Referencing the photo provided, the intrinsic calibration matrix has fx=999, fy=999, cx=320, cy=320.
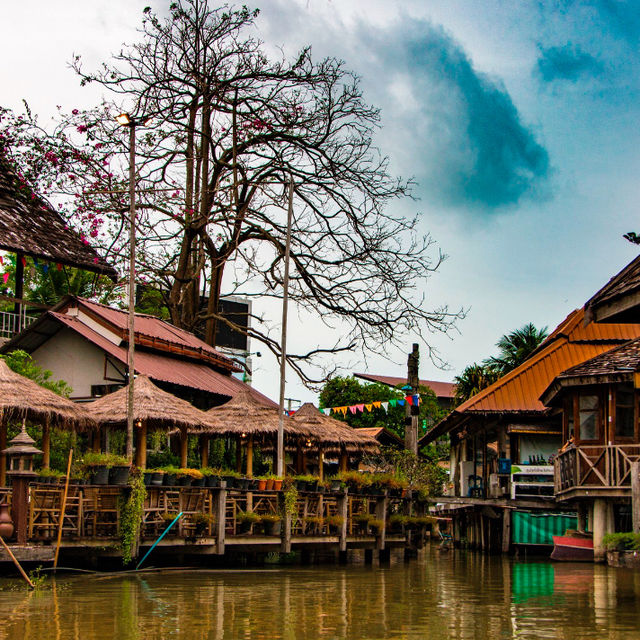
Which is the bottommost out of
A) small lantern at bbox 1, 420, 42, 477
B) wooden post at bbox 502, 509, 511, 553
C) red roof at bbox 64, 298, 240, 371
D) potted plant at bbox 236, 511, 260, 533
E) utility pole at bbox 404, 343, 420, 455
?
wooden post at bbox 502, 509, 511, 553

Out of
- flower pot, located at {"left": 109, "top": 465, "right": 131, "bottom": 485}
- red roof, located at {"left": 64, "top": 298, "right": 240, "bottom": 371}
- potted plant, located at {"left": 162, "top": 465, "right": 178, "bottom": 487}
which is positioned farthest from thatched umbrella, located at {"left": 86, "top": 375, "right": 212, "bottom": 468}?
red roof, located at {"left": 64, "top": 298, "right": 240, "bottom": 371}

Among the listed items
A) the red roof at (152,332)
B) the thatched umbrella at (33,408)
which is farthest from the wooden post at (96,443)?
the red roof at (152,332)

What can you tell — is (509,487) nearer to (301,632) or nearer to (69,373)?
(69,373)

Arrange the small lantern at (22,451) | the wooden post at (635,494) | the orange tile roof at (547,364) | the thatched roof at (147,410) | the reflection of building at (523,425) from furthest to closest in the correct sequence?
the orange tile roof at (547,364) → the reflection of building at (523,425) → the thatched roof at (147,410) → the wooden post at (635,494) → the small lantern at (22,451)

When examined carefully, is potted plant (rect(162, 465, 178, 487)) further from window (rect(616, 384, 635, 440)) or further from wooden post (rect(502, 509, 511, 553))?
wooden post (rect(502, 509, 511, 553))

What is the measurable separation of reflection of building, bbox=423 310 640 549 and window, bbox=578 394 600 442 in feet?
16.2

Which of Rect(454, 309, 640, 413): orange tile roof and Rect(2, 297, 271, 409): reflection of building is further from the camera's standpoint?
Rect(454, 309, 640, 413): orange tile roof

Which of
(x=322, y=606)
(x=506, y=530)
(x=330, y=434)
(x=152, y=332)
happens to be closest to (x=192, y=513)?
(x=322, y=606)

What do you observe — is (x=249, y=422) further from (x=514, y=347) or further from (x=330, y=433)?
(x=514, y=347)

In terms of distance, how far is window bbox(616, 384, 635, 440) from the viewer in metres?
23.6

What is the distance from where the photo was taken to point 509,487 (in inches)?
1218

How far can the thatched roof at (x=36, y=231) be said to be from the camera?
961 inches

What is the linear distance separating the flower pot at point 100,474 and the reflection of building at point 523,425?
15178 mm

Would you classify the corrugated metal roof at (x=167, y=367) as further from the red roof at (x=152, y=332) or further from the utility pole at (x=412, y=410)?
the utility pole at (x=412, y=410)
